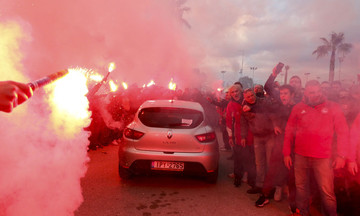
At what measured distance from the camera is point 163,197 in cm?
415

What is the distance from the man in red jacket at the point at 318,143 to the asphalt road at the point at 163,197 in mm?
786

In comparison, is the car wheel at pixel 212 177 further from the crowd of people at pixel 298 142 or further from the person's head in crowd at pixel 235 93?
the person's head in crowd at pixel 235 93

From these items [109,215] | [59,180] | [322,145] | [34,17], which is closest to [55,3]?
[34,17]

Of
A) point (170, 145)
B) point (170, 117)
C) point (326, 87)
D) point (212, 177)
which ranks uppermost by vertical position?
point (326, 87)

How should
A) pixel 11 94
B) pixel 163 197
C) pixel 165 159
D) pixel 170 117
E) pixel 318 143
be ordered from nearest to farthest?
pixel 11 94 < pixel 318 143 < pixel 163 197 < pixel 165 159 < pixel 170 117

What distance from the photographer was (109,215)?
3443 mm

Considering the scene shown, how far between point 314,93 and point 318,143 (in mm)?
672

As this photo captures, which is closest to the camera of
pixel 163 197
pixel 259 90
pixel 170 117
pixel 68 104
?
pixel 68 104

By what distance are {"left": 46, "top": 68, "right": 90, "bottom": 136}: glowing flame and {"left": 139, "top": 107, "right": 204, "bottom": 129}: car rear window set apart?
1201 mm

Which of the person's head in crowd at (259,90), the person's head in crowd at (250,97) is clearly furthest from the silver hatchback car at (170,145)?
the person's head in crowd at (259,90)

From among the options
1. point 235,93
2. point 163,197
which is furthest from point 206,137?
point 235,93

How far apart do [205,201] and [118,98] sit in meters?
5.69

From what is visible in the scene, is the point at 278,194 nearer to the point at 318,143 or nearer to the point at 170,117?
the point at 318,143

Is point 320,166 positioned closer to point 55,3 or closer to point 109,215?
point 109,215
